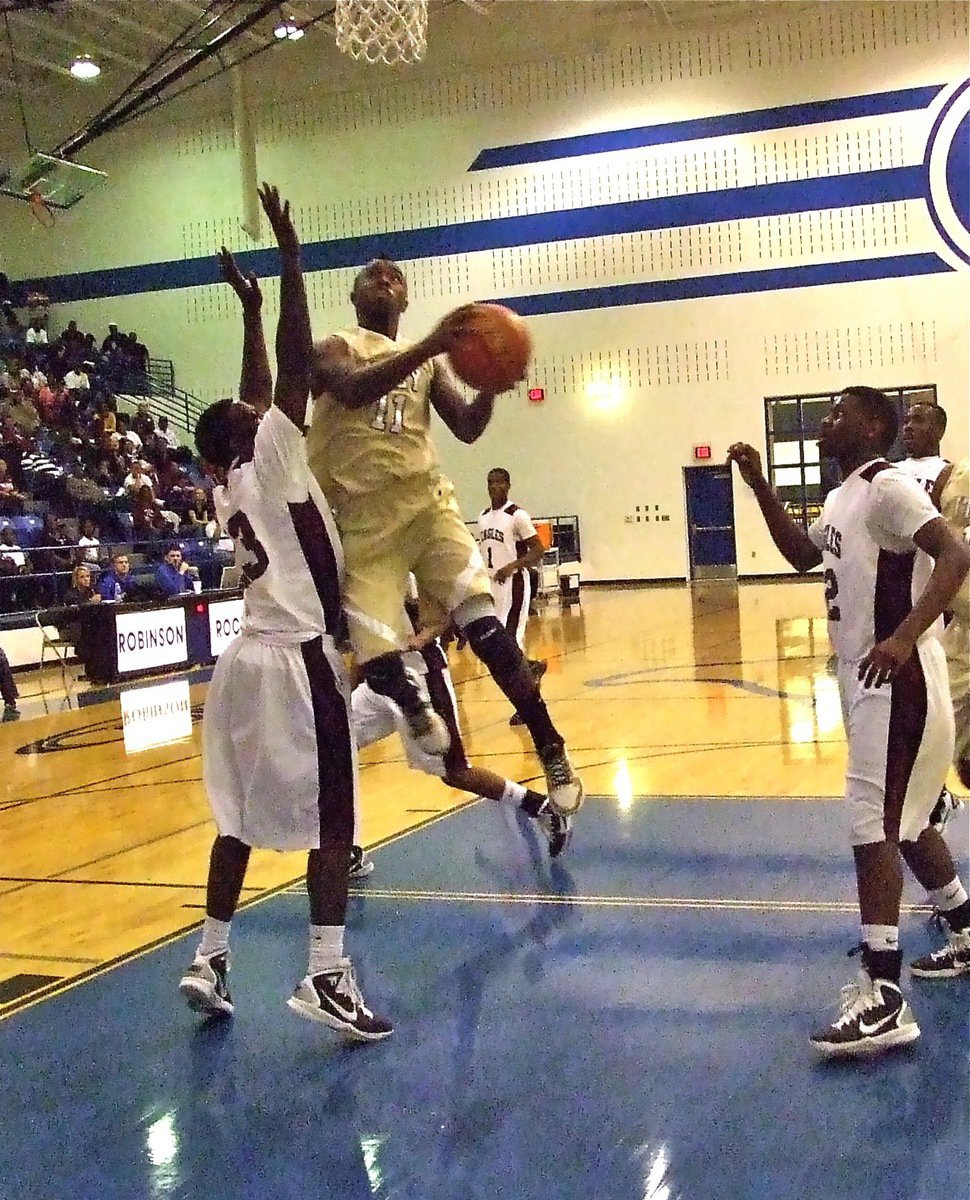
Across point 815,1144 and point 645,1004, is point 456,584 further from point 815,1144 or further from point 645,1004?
point 815,1144

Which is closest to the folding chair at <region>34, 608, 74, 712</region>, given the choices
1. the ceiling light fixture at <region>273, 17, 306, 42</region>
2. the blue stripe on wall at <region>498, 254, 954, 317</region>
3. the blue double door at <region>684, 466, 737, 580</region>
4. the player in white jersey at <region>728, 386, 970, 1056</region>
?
the player in white jersey at <region>728, 386, 970, 1056</region>

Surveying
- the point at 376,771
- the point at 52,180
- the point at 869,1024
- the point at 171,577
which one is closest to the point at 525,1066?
the point at 869,1024

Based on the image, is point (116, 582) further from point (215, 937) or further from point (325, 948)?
point (325, 948)

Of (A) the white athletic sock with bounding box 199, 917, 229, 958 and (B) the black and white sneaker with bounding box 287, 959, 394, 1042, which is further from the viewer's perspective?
(A) the white athletic sock with bounding box 199, 917, 229, 958

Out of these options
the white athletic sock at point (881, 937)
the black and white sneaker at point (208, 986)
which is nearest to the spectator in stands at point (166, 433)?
the black and white sneaker at point (208, 986)

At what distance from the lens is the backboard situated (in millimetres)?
18422

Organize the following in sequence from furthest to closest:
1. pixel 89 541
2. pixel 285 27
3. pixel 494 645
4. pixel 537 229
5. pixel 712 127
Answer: pixel 537 229, pixel 712 127, pixel 285 27, pixel 89 541, pixel 494 645

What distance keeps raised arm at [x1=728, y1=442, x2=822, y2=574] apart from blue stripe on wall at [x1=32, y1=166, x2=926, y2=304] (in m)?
18.5

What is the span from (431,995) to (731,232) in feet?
65.8

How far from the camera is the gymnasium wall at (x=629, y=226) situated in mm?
20812

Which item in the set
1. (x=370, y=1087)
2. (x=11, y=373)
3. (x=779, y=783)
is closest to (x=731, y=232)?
(x=11, y=373)

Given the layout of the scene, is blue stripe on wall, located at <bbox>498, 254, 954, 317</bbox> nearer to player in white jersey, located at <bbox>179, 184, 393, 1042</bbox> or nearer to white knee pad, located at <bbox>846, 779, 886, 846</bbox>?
player in white jersey, located at <bbox>179, 184, 393, 1042</bbox>

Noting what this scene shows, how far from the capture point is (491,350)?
3.44 m

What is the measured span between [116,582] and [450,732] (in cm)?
1070
